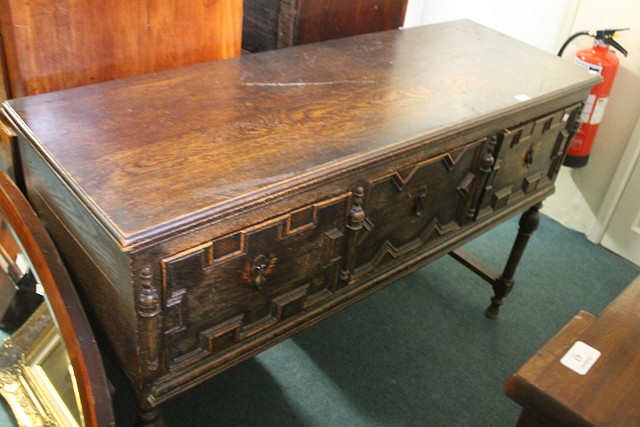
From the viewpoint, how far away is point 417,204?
5.30ft

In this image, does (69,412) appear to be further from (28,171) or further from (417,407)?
(417,407)

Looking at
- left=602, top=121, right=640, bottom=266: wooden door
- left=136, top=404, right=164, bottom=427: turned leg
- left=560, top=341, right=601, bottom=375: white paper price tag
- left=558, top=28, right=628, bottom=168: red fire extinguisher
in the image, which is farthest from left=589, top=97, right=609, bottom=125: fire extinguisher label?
left=136, top=404, right=164, bottom=427: turned leg

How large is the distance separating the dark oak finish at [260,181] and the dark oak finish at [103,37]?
124 millimetres

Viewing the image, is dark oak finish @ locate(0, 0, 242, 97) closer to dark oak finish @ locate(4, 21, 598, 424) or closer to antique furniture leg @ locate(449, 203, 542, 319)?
dark oak finish @ locate(4, 21, 598, 424)

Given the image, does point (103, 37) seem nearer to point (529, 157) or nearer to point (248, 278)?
point (248, 278)

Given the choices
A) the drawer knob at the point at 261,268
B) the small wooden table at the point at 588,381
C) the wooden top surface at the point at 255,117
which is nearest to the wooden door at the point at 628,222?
the wooden top surface at the point at 255,117

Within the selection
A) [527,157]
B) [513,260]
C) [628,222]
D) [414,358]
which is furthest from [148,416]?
[628,222]

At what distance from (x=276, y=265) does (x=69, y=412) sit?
2.25 ft

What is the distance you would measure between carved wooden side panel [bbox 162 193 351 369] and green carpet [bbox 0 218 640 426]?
69 centimetres

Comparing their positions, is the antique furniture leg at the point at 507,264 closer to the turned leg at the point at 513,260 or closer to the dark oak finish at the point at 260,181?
the turned leg at the point at 513,260

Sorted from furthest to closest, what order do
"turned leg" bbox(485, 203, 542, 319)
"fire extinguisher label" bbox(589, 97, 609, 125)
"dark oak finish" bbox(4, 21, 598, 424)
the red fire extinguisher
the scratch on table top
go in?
1. "fire extinguisher label" bbox(589, 97, 609, 125)
2. the red fire extinguisher
3. "turned leg" bbox(485, 203, 542, 319)
4. the scratch on table top
5. "dark oak finish" bbox(4, 21, 598, 424)

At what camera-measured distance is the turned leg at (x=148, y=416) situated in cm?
127

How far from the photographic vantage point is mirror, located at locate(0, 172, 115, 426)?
1.24m

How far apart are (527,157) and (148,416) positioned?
4.30 feet
